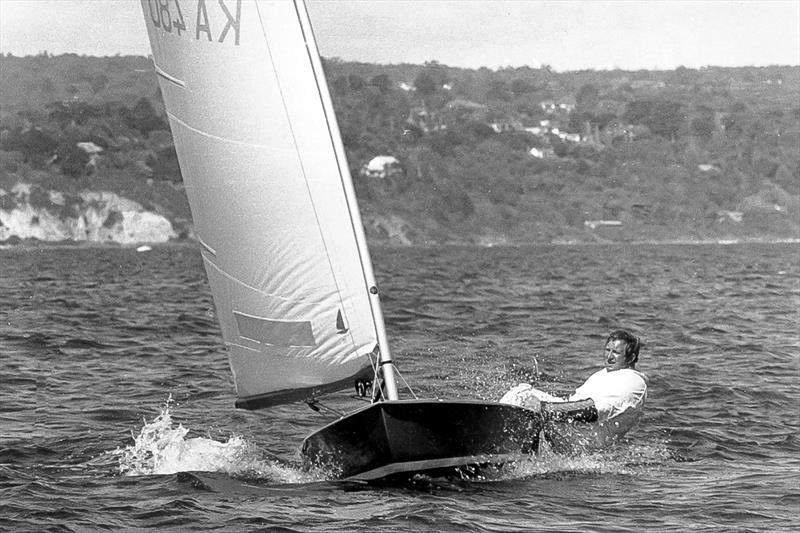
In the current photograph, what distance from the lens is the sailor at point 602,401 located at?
10.3 meters

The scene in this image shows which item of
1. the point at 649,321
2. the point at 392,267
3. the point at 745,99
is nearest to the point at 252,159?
the point at 649,321

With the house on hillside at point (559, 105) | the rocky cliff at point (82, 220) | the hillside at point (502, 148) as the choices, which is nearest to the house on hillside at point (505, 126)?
the hillside at point (502, 148)

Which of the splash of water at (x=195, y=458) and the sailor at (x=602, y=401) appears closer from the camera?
the sailor at (x=602, y=401)

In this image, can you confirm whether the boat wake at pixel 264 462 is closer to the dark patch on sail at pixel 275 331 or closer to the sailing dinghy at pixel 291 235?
the sailing dinghy at pixel 291 235

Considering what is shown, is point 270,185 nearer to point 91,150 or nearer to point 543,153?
point 91,150

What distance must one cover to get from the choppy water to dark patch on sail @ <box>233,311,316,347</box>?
1.06 metres

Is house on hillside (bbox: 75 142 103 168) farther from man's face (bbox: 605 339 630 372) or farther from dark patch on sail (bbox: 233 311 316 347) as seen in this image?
man's face (bbox: 605 339 630 372)

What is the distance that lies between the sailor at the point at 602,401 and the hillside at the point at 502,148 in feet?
346

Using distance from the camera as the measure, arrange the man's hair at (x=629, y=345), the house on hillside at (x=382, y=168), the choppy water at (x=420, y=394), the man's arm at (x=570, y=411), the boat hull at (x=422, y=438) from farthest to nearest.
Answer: the house on hillside at (x=382, y=168) → the man's hair at (x=629, y=345) → the man's arm at (x=570, y=411) → the boat hull at (x=422, y=438) → the choppy water at (x=420, y=394)

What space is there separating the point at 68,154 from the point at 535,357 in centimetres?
11824

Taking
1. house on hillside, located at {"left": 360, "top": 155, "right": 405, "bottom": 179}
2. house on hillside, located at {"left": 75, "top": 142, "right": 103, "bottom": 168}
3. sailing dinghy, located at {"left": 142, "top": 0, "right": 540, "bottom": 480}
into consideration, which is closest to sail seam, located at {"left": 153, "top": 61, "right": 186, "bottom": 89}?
sailing dinghy, located at {"left": 142, "top": 0, "right": 540, "bottom": 480}

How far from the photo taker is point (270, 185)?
10.3 m

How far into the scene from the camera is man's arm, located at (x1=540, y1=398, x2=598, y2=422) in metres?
9.98

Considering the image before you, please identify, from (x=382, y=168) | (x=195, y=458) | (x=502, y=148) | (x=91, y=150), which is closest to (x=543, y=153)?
(x=502, y=148)
